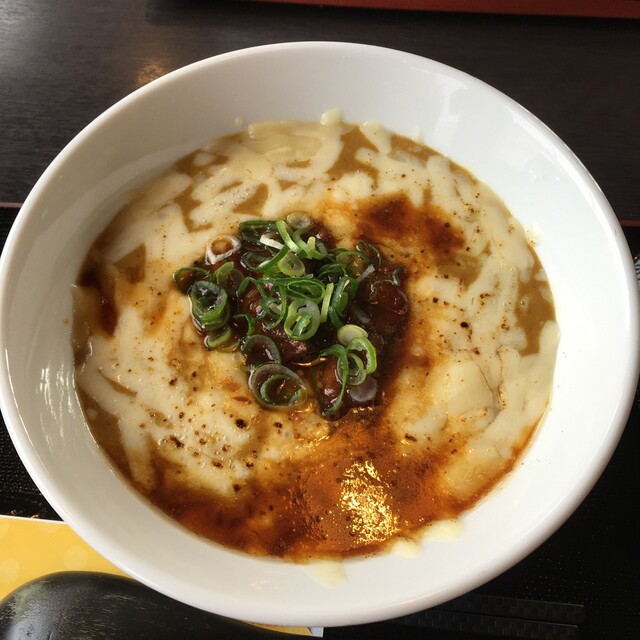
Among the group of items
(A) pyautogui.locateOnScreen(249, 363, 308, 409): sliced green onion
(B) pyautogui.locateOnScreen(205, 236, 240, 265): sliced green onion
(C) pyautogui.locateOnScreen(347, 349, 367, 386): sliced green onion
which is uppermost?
(B) pyautogui.locateOnScreen(205, 236, 240, 265): sliced green onion

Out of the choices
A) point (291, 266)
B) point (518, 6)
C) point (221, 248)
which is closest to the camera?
point (291, 266)

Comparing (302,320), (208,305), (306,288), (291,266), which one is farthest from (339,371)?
(208,305)

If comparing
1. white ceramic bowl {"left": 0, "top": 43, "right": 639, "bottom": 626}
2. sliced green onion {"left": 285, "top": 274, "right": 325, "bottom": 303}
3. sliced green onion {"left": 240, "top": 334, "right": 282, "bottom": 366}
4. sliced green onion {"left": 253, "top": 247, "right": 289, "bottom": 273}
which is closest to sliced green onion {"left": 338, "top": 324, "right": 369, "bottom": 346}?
sliced green onion {"left": 285, "top": 274, "right": 325, "bottom": 303}

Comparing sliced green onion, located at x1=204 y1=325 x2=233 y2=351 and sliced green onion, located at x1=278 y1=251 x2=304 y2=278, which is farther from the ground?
sliced green onion, located at x1=278 y1=251 x2=304 y2=278

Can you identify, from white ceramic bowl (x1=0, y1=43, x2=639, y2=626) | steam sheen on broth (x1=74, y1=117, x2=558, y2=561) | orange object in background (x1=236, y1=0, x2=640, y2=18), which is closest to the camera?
white ceramic bowl (x1=0, y1=43, x2=639, y2=626)

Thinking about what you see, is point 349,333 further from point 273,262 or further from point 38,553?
point 38,553

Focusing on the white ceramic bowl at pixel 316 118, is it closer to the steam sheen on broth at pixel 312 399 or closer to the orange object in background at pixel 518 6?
the steam sheen on broth at pixel 312 399

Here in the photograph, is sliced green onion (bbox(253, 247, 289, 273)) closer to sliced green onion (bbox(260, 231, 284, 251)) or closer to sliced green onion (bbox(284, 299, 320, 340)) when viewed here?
sliced green onion (bbox(260, 231, 284, 251))
